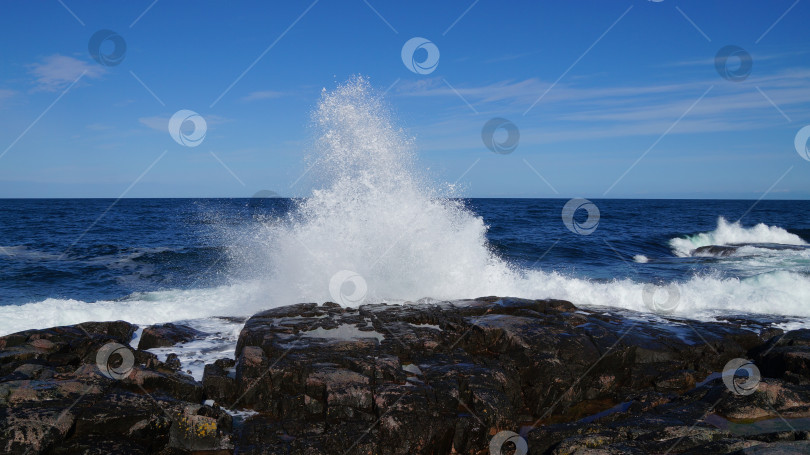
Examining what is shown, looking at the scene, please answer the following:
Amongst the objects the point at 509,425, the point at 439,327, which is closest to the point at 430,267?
the point at 439,327

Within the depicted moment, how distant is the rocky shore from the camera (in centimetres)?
551

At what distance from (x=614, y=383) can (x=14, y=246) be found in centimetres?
2800

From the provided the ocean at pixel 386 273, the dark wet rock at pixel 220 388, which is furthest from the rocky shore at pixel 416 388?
the ocean at pixel 386 273

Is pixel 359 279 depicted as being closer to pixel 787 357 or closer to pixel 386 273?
pixel 386 273

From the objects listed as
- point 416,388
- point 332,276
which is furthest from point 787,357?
point 332,276

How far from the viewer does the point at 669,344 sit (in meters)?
9.00

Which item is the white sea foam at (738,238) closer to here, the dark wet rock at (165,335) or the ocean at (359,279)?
A: the ocean at (359,279)

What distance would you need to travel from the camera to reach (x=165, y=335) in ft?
30.3

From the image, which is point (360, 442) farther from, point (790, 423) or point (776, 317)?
point (776, 317)

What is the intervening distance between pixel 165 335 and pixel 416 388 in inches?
212

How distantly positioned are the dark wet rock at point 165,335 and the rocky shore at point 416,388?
0.03 metres

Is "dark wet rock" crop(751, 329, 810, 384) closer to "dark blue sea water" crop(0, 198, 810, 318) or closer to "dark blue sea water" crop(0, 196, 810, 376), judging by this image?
"dark blue sea water" crop(0, 196, 810, 376)


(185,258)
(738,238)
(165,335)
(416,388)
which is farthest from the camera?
(738,238)

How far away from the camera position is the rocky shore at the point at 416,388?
551 centimetres
